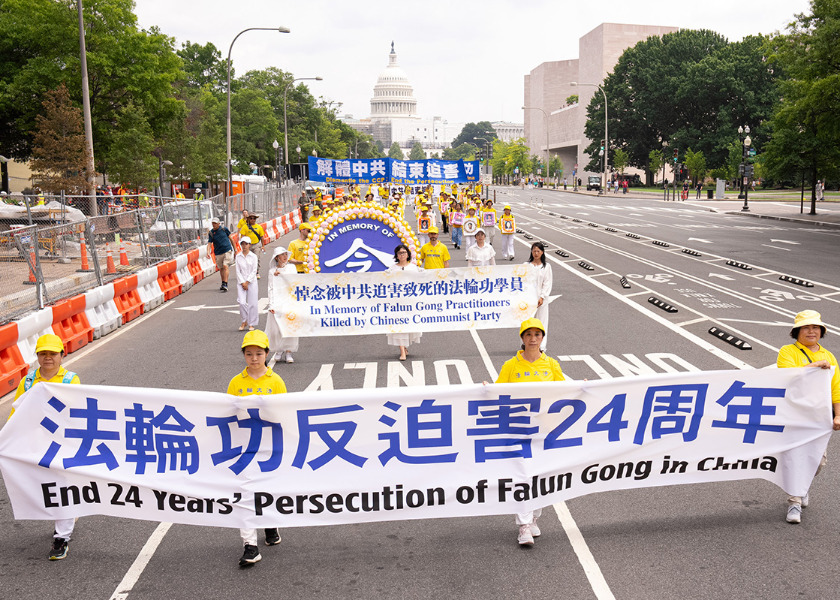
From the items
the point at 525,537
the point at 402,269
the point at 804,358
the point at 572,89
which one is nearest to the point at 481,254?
the point at 402,269

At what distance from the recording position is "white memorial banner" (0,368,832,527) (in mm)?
5898

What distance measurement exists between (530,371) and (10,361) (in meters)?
7.79

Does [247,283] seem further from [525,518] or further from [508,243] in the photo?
[508,243]

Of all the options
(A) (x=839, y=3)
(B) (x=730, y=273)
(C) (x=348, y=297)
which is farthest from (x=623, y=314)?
(A) (x=839, y=3)

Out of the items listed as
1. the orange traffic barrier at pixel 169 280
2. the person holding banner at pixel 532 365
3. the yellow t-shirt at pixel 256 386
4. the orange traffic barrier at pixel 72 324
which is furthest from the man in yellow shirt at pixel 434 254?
the yellow t-shirt at pixel 256 386

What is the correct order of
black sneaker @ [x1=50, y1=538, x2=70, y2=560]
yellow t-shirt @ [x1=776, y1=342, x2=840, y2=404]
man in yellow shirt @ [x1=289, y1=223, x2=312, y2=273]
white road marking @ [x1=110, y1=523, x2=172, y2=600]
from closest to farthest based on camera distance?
white road marking @ [x1=110, y1=523, x2=172, y2=600] < black sneaker @ [x1=50, y1=538, x2=70, y2=560] < yellow t-shirt @ [x1=776, y1=342, x2=840, y2=404] < man in yellow shirt @ [x1=289, y1=223, x2=312, y2=273]

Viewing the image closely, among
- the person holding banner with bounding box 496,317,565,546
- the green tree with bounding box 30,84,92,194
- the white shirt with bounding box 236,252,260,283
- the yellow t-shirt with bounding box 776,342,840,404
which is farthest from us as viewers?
the green tree with bounding box 30,84,92,194

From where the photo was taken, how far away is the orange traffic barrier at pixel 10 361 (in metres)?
10.6

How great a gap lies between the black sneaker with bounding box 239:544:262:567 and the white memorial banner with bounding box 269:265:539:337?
6.33 metres

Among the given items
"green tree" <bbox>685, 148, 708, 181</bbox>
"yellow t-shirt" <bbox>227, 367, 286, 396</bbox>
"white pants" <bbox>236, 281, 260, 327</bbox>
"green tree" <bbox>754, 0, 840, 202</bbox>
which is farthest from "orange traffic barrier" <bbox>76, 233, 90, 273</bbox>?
"green tree" <bbox>685, 148, 708, 181</bbox>

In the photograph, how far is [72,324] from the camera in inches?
534

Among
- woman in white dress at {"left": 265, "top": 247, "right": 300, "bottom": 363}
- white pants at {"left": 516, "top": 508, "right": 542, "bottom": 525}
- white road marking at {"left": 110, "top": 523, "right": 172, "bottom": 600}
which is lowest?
white road marking at {"left": 110, "top": 523, "right": 172, "bottom": 600}

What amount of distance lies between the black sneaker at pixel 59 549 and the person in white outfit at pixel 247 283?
801 centimetres

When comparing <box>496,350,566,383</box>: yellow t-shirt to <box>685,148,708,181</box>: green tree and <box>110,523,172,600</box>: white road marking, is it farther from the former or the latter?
<box>685,148,708,181</box>: green tree
